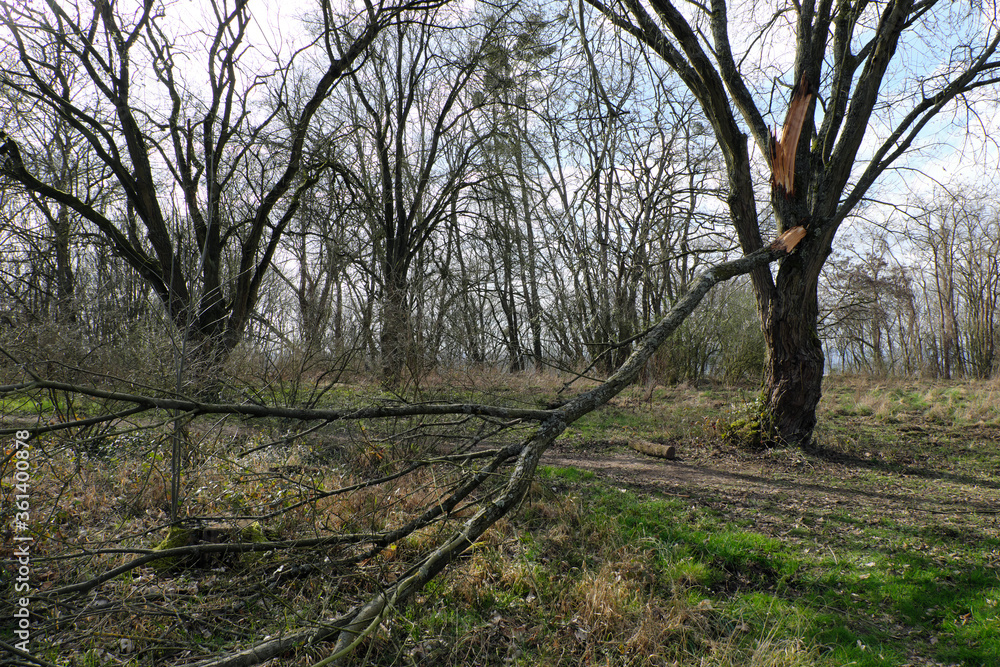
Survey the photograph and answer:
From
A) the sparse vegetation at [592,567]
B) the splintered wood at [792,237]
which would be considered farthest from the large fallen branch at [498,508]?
the splintered wood at [792,237]

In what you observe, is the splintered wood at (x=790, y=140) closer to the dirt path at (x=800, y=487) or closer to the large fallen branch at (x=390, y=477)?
the large fallen branch at (x=390, y=477)

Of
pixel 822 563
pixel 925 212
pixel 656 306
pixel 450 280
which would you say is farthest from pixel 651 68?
pixel 656 306

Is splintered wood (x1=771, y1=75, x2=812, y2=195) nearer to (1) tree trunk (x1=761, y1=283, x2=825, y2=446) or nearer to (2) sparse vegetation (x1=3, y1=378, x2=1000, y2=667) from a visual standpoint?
(1) tree trunk (x1=761, y1=283, x2=825, y2=446)

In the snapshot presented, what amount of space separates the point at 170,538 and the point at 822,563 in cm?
543

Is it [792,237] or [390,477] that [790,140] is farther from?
[390,477]

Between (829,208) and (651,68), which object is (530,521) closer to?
(651,68)

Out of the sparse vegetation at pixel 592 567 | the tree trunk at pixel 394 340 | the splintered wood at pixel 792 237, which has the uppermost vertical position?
the splintered wood at pixel 792 237

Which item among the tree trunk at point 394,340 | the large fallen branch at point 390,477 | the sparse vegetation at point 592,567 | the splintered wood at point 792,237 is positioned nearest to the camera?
the large fallen branch at point 390,477

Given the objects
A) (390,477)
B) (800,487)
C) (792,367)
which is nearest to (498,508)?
(390,477)

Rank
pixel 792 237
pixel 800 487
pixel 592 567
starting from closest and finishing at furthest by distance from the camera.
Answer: pixel 592 567 < pixel 800 487 < pixel 792 237

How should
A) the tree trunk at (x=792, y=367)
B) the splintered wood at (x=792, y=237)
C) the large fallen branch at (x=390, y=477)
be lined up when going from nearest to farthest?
the large fallen branch at (x=390, y=477) < the splintered wood at (x=792, y=237) < the tree trunk at (x=792, y=367)

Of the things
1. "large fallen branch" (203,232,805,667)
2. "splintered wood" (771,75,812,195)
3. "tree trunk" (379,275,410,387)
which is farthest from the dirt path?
"splintered wood" (771,75,812,195)

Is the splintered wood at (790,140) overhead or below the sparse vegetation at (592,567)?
overhead

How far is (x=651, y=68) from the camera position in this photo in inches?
171
